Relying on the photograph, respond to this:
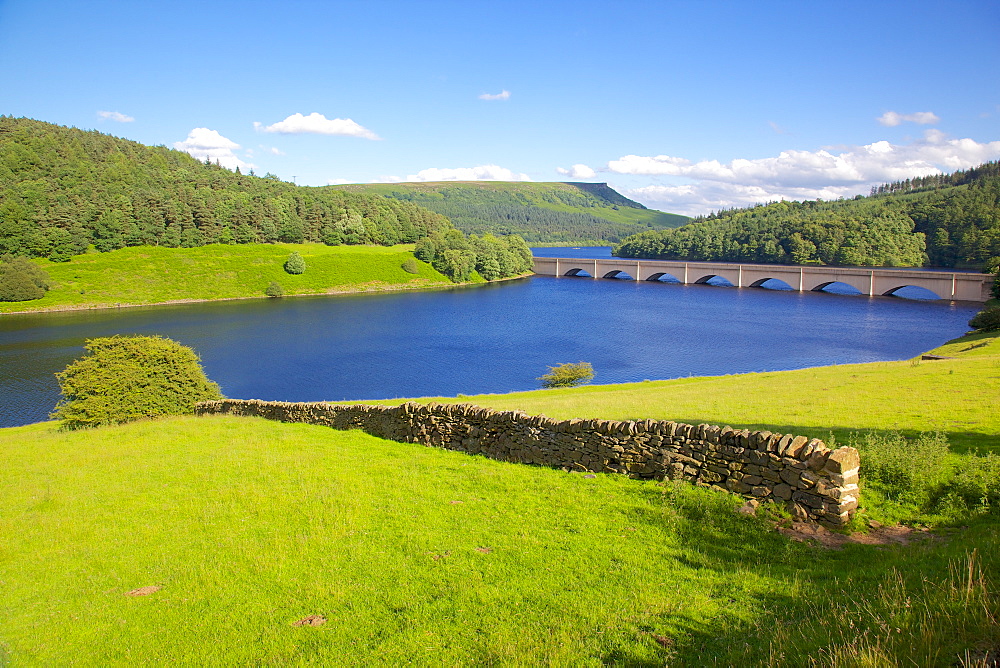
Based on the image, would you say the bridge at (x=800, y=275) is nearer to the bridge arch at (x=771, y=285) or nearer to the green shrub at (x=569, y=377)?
the bridge arch at (x=771, y=285)

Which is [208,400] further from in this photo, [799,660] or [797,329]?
[797,329]

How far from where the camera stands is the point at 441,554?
366 inches

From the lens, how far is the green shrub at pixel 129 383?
1053 inches

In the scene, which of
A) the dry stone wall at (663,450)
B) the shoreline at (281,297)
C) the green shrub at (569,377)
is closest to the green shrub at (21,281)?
the shoreline at (281,297)

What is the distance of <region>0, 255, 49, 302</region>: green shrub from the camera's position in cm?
9412

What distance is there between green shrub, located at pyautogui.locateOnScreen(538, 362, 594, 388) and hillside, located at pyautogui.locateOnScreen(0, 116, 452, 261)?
10907 centimetres

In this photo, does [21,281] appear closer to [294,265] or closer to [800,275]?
[294,265]

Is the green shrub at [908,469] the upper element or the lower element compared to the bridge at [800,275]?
lower

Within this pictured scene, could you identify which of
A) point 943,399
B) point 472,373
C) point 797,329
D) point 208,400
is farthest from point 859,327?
point 208,400

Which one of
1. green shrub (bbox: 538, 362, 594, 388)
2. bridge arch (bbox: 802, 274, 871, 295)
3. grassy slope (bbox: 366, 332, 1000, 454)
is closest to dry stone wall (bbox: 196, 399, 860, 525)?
grassy slope (bbox: 366, 332, 1000, 454)

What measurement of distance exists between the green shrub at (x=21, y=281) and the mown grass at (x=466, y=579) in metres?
105

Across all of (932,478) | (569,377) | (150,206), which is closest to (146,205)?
(150,206)

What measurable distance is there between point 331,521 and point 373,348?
58157mm

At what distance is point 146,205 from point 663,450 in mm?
151702
